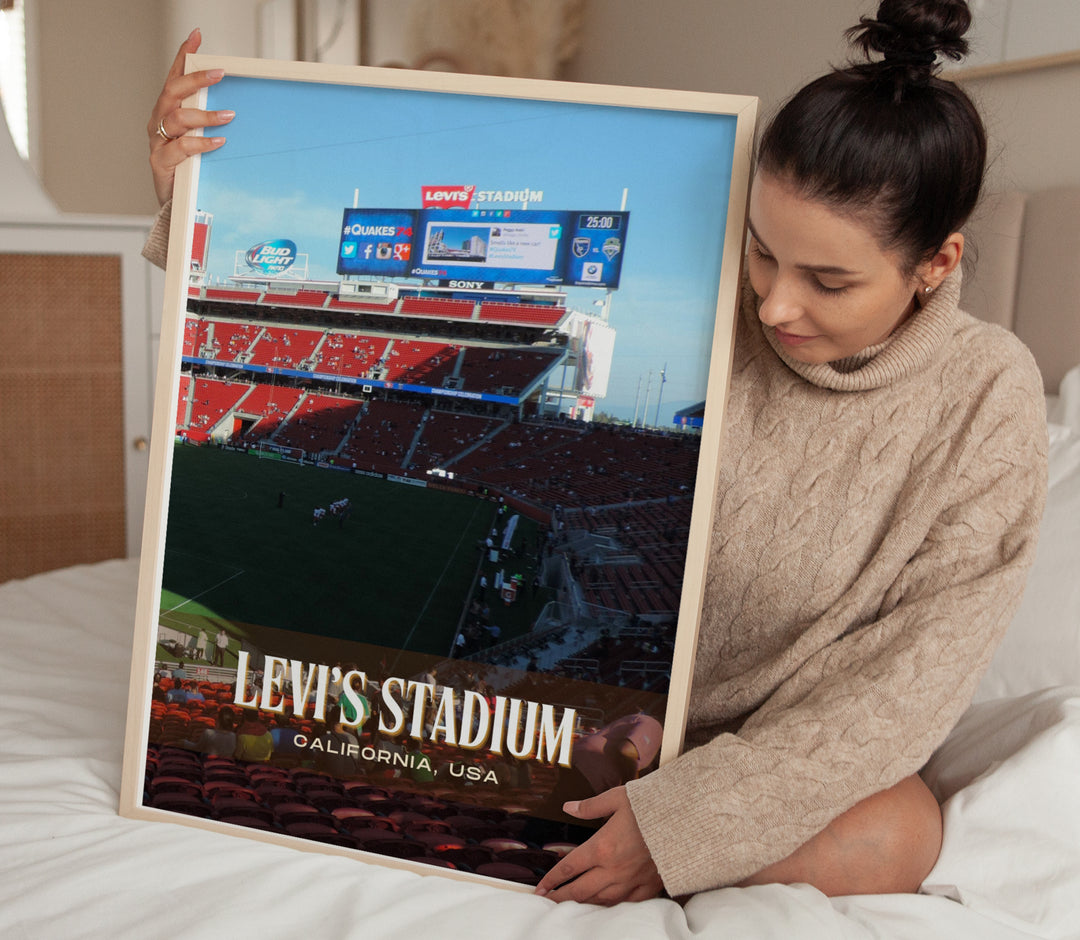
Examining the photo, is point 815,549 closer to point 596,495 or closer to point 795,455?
point 795,455

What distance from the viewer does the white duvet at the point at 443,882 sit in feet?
2.31

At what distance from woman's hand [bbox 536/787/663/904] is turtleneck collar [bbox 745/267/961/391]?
1.46 feet

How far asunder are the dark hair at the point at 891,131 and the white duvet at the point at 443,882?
0.52m

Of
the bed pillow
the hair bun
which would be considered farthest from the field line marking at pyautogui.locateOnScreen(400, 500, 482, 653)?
the bed pillow

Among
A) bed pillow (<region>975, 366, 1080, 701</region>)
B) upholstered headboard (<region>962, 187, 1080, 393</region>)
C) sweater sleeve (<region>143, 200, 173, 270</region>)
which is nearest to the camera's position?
sweater sleeve (<region>143, 200, 173, 270</region>)

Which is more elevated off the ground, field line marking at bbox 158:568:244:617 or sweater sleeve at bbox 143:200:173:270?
sweater sleeve at bbox 143:200:173:270

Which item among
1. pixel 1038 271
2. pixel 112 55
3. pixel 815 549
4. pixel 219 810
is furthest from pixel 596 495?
pixel 112 55

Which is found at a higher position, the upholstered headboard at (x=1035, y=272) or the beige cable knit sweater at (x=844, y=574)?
the upholstered headboard at (x=1035, y=272)

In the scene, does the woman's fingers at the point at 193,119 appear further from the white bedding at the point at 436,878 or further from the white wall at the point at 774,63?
the white wall at the point at 774,63

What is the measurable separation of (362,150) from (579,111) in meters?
0.21

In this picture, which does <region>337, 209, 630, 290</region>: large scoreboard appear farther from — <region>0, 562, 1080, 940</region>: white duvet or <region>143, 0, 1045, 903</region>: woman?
<region>0, 562, 1080, 940</region>: white duvet

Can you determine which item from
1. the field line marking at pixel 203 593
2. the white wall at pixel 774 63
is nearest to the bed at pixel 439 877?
the field line marking at pixel 203 593

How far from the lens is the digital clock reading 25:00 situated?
820 millimetres

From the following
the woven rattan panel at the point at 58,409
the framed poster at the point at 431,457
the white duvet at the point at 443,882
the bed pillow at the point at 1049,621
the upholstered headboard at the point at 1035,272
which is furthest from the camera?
the woven rattan panel at the point at 58,409
